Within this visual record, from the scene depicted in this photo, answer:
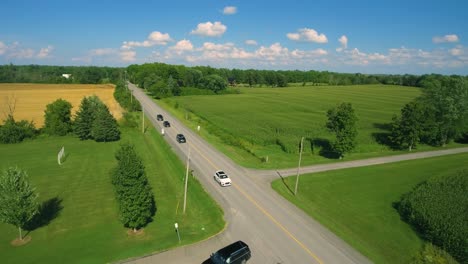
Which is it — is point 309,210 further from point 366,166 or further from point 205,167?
point 366,166

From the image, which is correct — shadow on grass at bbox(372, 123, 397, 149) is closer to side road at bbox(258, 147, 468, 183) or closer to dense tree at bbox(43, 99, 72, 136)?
side road at bbox(258, 147, 468, 183)

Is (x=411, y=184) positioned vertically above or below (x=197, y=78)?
below

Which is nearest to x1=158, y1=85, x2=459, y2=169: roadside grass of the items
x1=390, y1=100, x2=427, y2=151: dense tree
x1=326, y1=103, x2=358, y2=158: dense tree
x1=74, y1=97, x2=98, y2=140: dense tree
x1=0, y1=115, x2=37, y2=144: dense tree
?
x1=326, y1=103, x2=358, y2=158: dense tree

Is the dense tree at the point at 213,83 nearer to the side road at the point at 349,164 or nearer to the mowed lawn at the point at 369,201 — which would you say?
the side road at the point at 349,164

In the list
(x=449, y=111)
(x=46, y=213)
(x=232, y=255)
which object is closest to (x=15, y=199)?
(x=46, y=213)

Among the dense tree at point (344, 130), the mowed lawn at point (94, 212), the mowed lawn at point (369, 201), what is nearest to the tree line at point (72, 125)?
the mowed lawn at point (94, 212)

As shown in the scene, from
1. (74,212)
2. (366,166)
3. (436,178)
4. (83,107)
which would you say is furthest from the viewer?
(83,107)

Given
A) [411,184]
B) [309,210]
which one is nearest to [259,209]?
[309,210]
